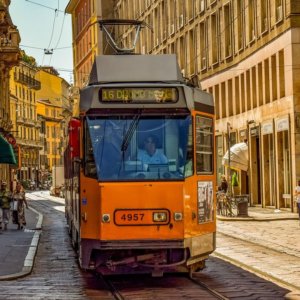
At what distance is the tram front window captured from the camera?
15.5 meters

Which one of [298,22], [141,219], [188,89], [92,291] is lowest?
[92,291]

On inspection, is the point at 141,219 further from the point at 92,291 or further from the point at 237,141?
the point at 237,141

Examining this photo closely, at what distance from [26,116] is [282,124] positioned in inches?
4087

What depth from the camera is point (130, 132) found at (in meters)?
15.6

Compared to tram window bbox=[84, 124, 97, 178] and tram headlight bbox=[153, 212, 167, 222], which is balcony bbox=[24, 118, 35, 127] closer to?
tram window bbox=[84, 124, 97, 178]

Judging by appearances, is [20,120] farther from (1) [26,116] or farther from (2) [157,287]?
(2) [157,287]

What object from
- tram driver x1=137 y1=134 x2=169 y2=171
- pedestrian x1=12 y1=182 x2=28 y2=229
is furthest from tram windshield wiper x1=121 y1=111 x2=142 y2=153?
pedestrian x1=12 y1=182 x2=28 y2=229

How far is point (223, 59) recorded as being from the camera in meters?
55.7

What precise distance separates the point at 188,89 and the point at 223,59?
4009 centimetres

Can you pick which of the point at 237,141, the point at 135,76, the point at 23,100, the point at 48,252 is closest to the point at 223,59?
the point at 237,141

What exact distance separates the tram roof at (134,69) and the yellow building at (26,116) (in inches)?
4323

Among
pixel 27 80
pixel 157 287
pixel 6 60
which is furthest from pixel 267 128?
pixel 27 80

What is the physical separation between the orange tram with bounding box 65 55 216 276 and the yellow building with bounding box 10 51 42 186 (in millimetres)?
110689

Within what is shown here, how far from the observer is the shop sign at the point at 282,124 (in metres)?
43.6
